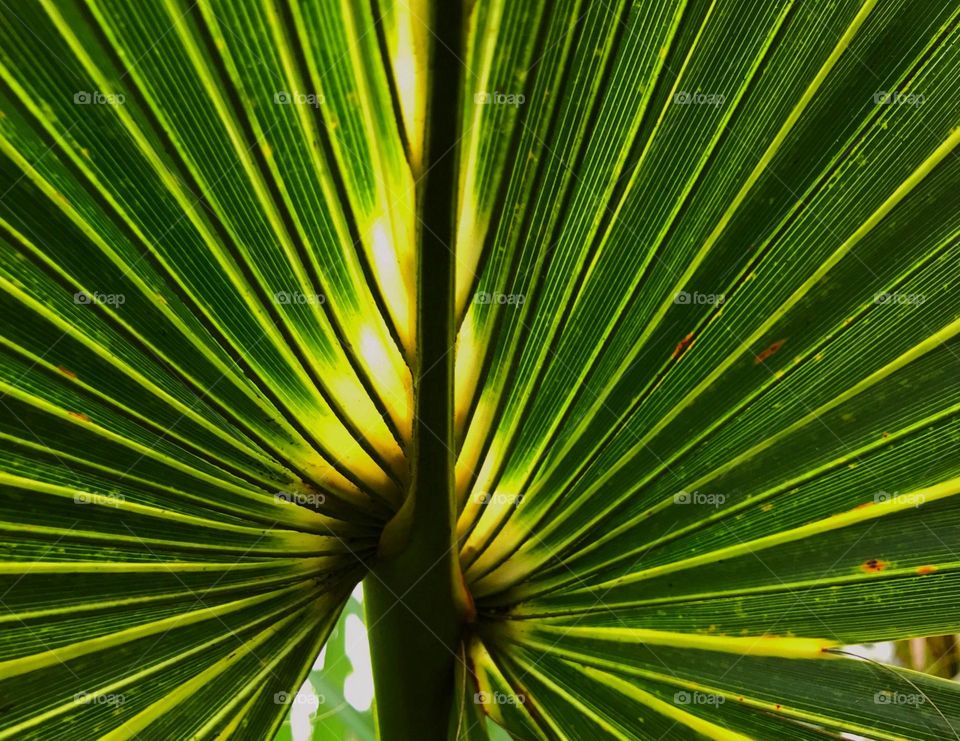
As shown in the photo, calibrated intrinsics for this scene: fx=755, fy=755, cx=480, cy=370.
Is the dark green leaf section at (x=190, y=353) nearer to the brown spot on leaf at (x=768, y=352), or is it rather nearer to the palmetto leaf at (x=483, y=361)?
the palmetto leaf at (x=483, y=361)

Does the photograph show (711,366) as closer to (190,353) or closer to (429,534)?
(429,534)

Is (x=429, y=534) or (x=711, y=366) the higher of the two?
(x=711, y=366)

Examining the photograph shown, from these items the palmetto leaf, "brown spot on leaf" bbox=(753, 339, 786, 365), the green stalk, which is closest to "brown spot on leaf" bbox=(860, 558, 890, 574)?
the palmetto leaf

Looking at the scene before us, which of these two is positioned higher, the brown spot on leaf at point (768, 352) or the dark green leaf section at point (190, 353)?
the brown spot on leaf at point (768, 352)

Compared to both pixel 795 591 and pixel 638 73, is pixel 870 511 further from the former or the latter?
pixel 638 73

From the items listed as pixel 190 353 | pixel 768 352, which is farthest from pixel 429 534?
pixel 768 352

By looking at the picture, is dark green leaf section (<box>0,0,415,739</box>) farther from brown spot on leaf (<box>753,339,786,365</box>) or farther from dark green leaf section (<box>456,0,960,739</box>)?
brown spot on leaf (<box>753,339,786,365</box>)

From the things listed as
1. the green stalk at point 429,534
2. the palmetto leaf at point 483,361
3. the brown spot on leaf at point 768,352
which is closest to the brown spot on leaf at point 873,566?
the palmetto leaf at point 483,361
